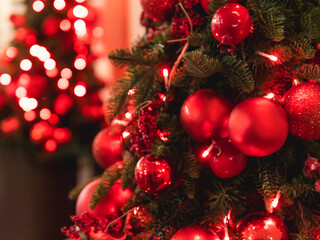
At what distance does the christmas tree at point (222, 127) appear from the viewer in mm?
493

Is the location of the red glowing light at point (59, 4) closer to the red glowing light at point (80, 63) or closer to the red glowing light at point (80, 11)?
the red glowing light at point (80, 11)

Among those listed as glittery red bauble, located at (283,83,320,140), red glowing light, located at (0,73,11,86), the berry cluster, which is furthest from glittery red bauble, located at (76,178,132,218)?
red glowing light, located at (0,73,11,86)

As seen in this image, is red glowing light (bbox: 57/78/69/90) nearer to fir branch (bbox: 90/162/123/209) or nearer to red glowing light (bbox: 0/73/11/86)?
red glowing light (bbox: 0/73/11/86)

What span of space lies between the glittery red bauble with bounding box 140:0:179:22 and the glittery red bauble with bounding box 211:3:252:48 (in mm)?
161

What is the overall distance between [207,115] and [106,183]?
0.27 meters

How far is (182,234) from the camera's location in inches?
20.1

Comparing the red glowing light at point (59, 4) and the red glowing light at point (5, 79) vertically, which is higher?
the red glowing light at point (59, 4)

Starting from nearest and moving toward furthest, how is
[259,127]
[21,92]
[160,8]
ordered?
[259,127] → [160,8] → [21,92]

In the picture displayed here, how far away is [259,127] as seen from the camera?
46 centimetres

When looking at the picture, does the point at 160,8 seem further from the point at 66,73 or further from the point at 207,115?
the point at 66,73

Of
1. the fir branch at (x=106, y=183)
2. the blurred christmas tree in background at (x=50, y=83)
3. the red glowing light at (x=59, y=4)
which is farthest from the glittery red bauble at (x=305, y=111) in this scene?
the red glowing light at (x=59, y=4)

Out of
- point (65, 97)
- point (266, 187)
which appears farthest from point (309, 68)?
point (65, 97)

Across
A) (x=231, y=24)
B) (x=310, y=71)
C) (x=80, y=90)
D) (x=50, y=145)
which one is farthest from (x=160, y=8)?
(x=50, y=145)

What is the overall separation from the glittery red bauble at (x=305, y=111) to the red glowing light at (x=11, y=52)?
1.31 m
